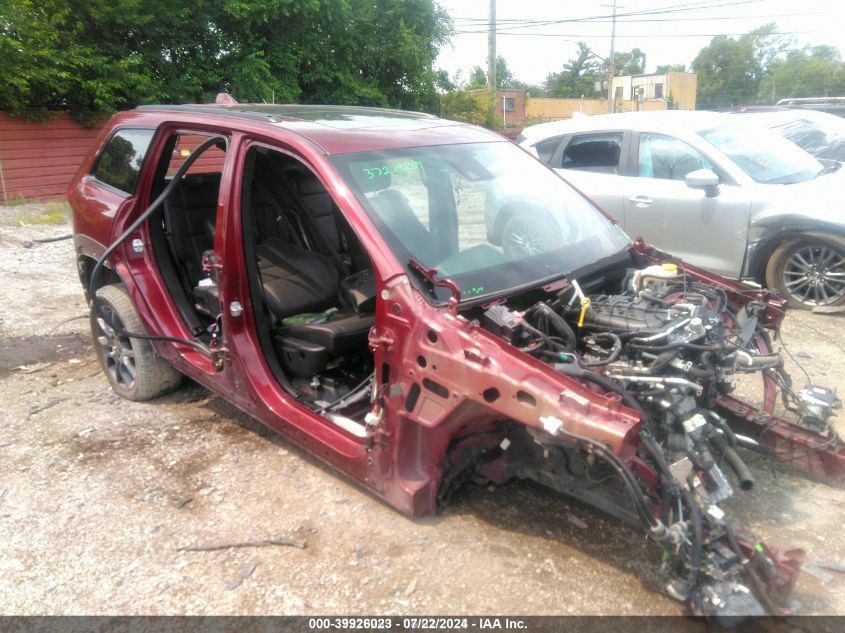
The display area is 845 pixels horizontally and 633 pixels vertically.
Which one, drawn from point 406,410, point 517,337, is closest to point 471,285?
point 517,337

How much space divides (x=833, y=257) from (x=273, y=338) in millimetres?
4716

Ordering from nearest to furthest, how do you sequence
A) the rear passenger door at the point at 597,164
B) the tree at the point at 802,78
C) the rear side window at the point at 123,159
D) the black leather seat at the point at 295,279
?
the black leather seat at the point at 295,279 → the rear side window at the point at 123,159 → the rear passenger door at the point at 597,164 → the tree at the point at 802,78

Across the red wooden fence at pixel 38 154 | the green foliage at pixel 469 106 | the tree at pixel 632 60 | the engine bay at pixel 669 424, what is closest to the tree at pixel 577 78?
the tree at pixel 632 60

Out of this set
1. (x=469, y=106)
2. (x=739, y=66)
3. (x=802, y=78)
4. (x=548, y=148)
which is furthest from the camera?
(x=739, y=66)

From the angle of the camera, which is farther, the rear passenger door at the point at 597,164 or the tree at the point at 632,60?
the tree at the point at 632,60

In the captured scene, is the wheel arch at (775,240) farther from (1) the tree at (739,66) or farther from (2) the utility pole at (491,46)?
(1) the tree at (739,66)

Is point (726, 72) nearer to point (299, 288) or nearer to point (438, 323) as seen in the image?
point (299, 288)

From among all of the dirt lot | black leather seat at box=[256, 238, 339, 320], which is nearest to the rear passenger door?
black leather seat at box=[256, 238, 339, 320]

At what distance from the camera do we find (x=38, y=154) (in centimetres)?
1539

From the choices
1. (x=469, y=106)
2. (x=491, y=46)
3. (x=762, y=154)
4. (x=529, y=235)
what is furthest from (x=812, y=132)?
(x=469, y=106)

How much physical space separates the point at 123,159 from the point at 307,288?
1609 millimetres

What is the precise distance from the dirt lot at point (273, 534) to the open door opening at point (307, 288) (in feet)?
1.50

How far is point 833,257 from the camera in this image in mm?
5703

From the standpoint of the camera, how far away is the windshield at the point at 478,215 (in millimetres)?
3033
